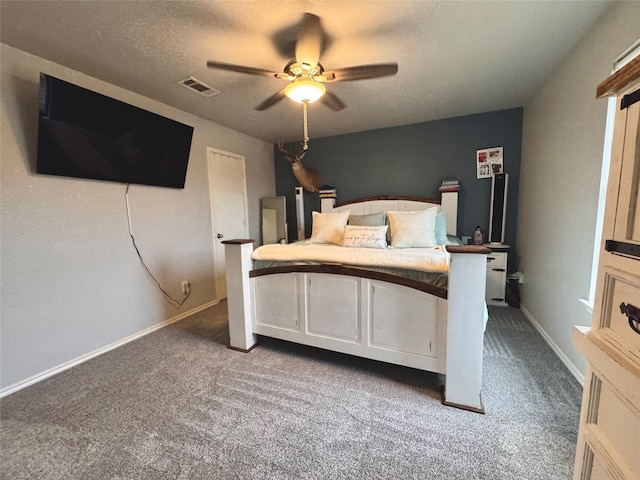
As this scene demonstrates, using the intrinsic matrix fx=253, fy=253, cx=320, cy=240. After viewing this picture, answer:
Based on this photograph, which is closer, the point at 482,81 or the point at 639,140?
the point at 639,140

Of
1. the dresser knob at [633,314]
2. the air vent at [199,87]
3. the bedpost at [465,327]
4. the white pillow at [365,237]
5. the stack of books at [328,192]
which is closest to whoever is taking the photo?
the dresser knob at [633,314]

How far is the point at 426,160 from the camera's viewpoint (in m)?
3.63

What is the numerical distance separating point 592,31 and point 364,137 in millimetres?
2514

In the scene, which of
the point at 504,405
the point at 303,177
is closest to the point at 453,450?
the point at 504,405

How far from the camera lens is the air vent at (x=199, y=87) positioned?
231 centimetres

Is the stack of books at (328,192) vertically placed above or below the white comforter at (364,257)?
above

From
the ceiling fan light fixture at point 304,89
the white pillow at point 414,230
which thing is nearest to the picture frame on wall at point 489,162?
the white pillow at point 414,230

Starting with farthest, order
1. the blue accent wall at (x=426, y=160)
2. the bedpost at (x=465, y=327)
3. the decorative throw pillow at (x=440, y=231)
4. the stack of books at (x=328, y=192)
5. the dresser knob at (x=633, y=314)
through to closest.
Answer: the stack of books at (x=328, y=192)
the blue accent wall at (x=426, y=160)
the decorative throw pillow at (x=440, y=231)
the bedpost at (x=465, y=327)
the dresser knob at (x=633, y=314)

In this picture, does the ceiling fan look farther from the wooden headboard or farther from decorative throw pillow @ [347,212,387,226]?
the wooden headboard

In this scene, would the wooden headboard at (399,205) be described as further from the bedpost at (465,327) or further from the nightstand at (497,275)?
the bedpost at (465,327)

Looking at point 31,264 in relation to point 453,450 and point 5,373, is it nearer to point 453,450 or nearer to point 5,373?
point 5,373

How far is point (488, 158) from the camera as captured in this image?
3.33 m

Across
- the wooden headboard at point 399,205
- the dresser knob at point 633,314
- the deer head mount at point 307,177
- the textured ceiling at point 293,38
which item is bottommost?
the dresser knob at point 633,314

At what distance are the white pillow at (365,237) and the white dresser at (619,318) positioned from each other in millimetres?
1968
